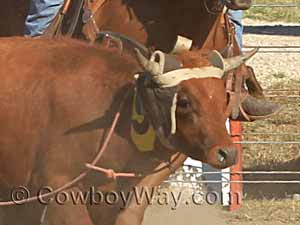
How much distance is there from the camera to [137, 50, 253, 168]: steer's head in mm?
4859

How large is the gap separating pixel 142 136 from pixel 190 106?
0.97 feet

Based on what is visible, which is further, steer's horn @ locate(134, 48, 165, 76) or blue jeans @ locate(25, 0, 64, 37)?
blue jeans @ locate(25, 0, 64, 37)

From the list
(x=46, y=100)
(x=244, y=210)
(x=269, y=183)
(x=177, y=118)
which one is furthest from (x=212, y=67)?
(x=269, y=183)

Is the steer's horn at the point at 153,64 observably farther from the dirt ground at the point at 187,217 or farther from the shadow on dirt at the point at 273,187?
the shadow on dirt at the point at 273,187

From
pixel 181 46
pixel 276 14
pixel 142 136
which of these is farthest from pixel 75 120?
pixel 276 14

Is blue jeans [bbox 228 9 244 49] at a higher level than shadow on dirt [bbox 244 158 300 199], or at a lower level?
higher

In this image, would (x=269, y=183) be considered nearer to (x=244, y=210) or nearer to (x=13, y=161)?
(x=244, y=210)

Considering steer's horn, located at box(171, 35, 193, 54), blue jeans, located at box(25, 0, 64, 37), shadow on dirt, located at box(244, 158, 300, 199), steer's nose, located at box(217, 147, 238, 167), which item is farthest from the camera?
shadow on dirt, located at box(244, 158, 300, 199)

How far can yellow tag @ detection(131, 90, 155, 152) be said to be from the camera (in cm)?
506

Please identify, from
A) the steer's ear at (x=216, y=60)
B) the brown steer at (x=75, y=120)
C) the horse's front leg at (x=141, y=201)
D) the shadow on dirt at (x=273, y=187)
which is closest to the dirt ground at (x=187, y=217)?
the shadow on dirt at (x=273, y=187)

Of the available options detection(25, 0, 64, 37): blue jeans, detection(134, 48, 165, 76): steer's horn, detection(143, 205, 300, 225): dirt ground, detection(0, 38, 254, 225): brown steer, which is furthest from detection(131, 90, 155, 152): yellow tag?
detection(143, 205, 300, 225): dirt ground

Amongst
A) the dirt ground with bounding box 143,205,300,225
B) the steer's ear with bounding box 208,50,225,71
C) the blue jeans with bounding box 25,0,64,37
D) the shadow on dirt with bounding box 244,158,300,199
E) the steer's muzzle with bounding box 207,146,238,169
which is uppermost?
the steer's ear with bounding box 208,50,225,71

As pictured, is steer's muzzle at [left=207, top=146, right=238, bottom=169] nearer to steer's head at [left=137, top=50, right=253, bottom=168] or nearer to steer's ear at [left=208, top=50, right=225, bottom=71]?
steer's head at [left=137, top=50, right=253, bottom=168]

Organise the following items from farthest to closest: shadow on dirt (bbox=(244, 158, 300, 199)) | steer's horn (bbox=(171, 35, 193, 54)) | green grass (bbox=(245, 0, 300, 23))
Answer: green grass (bbox=(245, 0, 300, 23)), shadow on dirt (bbox=(244, 158, 300, 199)), steer's horn (bbox=(171, 35, 193, 54))
